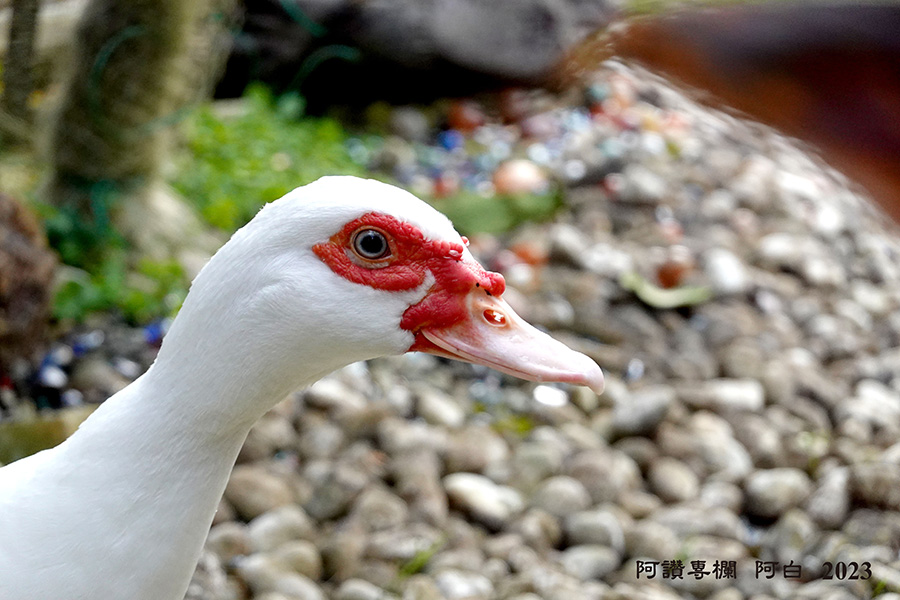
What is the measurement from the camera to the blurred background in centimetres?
149

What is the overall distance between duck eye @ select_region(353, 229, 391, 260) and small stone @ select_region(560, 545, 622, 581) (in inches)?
50.1

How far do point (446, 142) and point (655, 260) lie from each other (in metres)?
1.21

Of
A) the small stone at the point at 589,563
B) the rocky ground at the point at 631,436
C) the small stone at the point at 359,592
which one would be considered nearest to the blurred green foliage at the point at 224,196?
the rocky ground at the point at 631,436

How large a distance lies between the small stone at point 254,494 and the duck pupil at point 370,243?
126 centimetres

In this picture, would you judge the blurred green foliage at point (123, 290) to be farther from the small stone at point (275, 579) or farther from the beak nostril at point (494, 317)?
the beak nostril at point (494, 317)

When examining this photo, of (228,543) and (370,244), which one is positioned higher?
(370,244)

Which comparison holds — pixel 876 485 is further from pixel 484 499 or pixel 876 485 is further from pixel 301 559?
pixel 301 559

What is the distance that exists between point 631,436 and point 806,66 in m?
1.55

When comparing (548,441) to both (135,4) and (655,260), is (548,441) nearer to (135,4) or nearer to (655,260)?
(655,260)

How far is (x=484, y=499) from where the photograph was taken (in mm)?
2314

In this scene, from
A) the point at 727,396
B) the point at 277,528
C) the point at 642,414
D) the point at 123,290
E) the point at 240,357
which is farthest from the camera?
the point at 123,290

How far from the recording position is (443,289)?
1.17m

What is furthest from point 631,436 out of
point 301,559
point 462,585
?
point 301,559

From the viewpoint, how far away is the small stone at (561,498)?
2.32 metres
